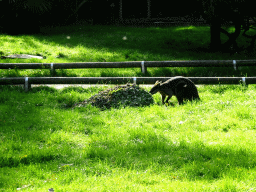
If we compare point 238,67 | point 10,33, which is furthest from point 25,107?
point 10,33

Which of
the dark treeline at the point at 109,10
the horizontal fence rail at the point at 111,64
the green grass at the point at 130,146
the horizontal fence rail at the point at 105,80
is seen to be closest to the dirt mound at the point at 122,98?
the green grass at the point at 130,146

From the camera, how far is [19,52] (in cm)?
1579

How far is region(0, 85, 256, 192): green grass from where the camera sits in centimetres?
482

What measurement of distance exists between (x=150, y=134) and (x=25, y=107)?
152 inches

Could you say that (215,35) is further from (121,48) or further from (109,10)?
(109,10)

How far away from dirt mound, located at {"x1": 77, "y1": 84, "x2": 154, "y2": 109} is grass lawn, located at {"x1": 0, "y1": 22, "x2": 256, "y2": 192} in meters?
0.35

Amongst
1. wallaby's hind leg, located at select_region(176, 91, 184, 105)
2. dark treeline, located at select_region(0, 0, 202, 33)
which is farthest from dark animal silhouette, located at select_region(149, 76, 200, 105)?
dark treeline, located at select_region(0, 0, 202, 33)

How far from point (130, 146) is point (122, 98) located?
2.88 metres

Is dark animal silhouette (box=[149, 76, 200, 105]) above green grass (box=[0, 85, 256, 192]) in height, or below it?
above

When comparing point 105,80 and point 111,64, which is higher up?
Answer: point 111,64

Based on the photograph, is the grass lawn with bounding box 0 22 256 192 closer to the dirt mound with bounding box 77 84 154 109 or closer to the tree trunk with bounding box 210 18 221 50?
the dirt mound with bounding box 77 84 154 109

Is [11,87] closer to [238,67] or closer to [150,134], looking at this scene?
[150,134]

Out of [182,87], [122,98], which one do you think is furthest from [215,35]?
[122,98]

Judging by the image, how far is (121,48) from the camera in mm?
16891
